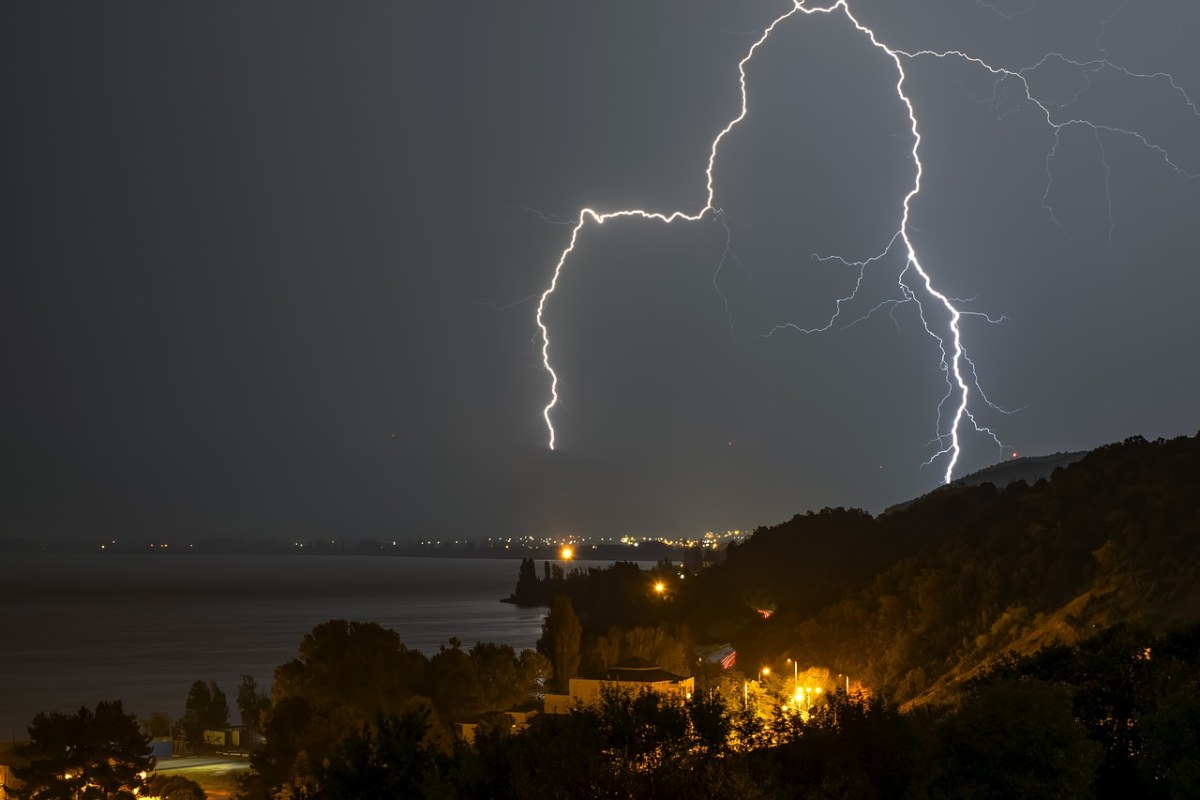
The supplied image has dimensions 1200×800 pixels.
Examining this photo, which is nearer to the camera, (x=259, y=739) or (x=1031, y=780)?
(x=1031, y=780)

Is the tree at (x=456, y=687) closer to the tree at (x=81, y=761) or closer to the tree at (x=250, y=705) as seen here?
the tree at (x=81, y=761)

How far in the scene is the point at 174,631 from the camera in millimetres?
82250

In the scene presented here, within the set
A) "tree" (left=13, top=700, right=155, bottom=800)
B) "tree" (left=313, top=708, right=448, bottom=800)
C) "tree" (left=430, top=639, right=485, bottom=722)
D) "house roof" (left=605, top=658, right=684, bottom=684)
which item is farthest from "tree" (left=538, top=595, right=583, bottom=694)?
"tree" (left=313, top=708, right=448, bottom=800)

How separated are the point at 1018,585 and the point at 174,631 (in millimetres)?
67548

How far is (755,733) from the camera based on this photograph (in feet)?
39.8

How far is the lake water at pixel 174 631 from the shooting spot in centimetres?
5153

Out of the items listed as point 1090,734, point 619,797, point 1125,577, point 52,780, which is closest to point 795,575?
point 1125,577

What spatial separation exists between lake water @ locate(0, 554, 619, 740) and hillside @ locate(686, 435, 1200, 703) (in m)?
26.4

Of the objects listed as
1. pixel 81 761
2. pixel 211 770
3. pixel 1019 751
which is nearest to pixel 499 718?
pixel 81 761

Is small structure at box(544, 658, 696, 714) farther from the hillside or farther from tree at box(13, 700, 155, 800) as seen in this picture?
tree at box(13, 700, 155, 800)

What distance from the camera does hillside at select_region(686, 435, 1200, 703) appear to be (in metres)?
24.0

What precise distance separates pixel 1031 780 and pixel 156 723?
3476 cm

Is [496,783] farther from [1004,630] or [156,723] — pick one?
[156,723]

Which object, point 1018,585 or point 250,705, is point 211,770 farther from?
point 1018,585
